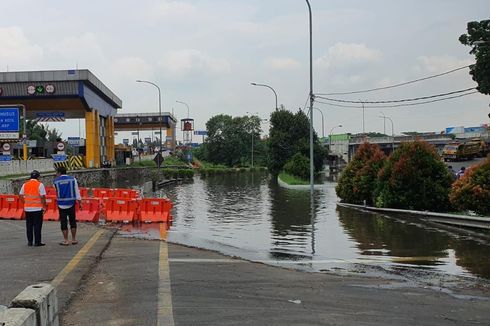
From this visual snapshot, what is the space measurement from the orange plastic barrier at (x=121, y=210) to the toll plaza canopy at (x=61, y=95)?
37.2 metres

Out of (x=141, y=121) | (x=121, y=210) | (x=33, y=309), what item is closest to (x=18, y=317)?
(x=33, y=309)

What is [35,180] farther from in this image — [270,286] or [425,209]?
[425,209]

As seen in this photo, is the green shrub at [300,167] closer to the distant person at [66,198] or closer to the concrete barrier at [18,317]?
the distant person at [66,198]

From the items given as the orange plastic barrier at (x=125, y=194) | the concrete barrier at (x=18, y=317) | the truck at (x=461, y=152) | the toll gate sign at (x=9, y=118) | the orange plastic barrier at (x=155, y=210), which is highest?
the toll gate sign at (x=9, y=118)

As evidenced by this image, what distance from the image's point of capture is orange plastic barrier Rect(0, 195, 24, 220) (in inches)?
696

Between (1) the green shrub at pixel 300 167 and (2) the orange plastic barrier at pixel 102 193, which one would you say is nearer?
(2) the orange plastic barrier at pixel 102 193

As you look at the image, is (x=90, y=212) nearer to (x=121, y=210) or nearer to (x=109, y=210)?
(x=109, y=210)

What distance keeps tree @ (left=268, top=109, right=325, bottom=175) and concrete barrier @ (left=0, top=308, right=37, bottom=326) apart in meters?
54.4

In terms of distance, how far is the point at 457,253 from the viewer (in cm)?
1166

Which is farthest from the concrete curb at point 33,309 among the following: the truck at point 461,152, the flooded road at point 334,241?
the truck at point 461,152

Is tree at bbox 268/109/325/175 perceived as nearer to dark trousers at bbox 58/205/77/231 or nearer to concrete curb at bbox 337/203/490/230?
concrete curb at bbox 337/203/490/230

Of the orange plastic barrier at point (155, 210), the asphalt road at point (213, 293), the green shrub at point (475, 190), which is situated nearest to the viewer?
the asphalt road at point (213, 293)

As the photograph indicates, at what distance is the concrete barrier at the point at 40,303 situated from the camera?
14.0 feet

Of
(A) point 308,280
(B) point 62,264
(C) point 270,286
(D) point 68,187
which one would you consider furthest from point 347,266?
(D) point 68,187
